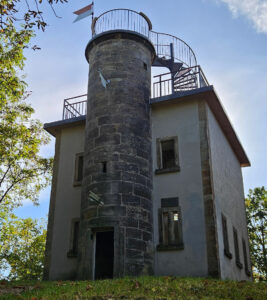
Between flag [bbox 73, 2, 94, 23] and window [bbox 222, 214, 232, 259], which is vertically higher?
flag [bbox 73, 2, 94, 23]

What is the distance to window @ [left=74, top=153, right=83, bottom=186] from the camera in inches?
741

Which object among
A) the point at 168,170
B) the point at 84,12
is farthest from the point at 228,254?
the point at 84,12

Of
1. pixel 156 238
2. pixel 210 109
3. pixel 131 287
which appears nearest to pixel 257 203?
pixel 210 109

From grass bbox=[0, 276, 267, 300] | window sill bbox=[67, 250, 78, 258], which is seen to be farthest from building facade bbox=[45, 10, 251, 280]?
grass bbox=[0, 276, 267, 300]

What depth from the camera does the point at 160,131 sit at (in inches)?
703

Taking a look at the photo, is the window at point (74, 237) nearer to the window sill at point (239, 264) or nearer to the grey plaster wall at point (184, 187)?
the grey plaster wall at point (184, 187)

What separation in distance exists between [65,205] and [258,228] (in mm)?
18925

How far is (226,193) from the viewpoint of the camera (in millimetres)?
A: 18547

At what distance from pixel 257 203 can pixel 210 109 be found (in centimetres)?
1703

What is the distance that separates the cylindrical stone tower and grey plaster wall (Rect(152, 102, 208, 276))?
0.48m

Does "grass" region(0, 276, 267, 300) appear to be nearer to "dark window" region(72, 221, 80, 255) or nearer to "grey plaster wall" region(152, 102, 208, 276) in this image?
"grey plaster wall" region(152, 102, 208, 276)

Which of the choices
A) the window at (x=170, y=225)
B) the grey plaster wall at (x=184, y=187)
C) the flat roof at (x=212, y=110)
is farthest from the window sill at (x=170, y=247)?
the flat roof at (x=212, y=110)

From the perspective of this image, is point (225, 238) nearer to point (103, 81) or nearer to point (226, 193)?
point (226, 193)

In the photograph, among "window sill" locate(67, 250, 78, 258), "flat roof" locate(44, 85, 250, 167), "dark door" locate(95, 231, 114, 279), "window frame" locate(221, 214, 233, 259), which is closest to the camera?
"window frame" locate(221, 214, 233, 259)
